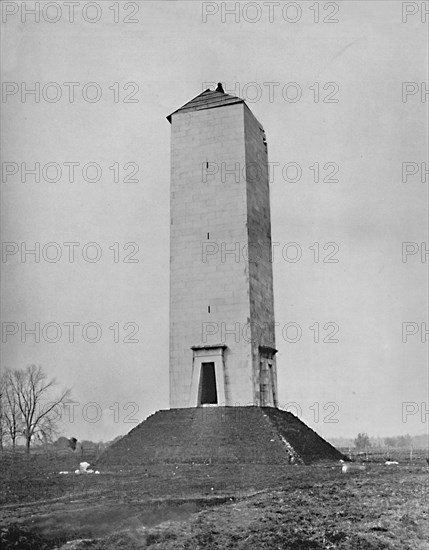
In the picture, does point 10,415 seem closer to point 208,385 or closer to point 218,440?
point 208,385

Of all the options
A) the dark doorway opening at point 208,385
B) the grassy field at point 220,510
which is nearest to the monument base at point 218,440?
the grassy field at point 220,510

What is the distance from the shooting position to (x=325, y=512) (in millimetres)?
15602

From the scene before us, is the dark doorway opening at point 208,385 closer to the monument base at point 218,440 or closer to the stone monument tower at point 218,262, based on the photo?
the stone monument tower at point 218,262

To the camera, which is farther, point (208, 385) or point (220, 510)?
point (208, 385)

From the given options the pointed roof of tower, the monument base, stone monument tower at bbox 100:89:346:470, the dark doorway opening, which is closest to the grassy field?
the monument base

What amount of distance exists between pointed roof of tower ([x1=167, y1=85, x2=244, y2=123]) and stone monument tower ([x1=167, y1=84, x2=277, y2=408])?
6 cm

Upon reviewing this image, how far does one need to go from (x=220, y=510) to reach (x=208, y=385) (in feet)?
66.7

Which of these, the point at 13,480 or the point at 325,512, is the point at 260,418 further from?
the point at 325,512

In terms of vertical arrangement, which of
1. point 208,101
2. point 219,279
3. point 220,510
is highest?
point 208,101

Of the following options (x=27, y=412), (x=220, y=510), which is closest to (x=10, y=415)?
(x=27, y=412)

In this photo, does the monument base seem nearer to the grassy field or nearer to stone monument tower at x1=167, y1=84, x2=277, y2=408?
stone monument tower at x1=167, y1=84, x2=277, y2=408

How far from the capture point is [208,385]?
35906 millimetres

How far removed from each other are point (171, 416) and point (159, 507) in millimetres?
15428

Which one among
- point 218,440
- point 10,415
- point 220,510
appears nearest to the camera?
point 220,510
